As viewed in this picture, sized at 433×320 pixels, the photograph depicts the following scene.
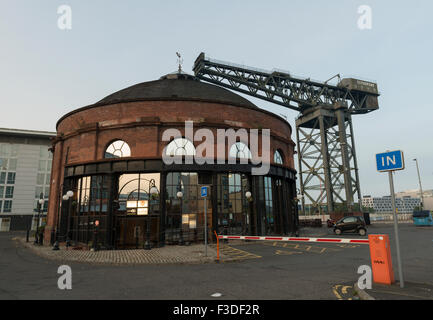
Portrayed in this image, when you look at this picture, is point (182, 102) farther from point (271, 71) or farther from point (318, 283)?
point (271, 71)

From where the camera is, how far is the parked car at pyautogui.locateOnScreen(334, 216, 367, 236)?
2384 centimetres

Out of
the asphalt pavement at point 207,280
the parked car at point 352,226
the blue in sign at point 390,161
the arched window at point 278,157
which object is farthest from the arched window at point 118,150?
the parked car at point 352,226

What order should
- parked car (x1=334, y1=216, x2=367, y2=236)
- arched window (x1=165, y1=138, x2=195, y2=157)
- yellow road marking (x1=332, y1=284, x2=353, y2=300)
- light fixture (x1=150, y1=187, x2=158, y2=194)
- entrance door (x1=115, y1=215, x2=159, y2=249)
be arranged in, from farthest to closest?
parked car (x1=334, y1=216, x2=367, y2=236) → arched window (x1=165, y1=138, x2=195, y2=157) → light fixture (x1=150, y1=187, x2=158, y2=194) → entrance door (x1=115, y1=215, x2=159, y2=249) → yellow road marking (x1=332, y1=284, x2=353, y2=300)

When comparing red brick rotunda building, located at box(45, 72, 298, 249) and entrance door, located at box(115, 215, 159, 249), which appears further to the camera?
red brick rotunda building, located at box(45, 72, 298, 249)

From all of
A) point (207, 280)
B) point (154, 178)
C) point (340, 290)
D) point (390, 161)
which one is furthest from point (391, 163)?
point (154, 178)

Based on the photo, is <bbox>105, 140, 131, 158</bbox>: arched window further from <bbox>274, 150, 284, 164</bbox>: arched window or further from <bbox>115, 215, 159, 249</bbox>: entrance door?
<bbox>274, 150, 284, 164</bbox>: arched window

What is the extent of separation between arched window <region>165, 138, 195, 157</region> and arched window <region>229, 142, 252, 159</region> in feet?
10.6

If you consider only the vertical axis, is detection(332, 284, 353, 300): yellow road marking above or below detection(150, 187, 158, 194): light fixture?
below

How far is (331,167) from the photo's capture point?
171ft

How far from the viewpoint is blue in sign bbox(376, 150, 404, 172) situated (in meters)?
6.88

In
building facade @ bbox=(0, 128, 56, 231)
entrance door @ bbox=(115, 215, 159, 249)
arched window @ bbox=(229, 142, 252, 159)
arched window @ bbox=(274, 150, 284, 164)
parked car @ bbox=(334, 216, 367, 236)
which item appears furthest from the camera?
building facade @ bbox=(0, 128, 56, 231)

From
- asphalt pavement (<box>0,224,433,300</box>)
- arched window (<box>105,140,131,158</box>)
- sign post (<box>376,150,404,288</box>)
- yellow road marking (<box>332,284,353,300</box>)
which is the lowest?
asphalt pavement (<box>0,224,433,300</box>)

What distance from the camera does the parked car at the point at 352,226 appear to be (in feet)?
78.2

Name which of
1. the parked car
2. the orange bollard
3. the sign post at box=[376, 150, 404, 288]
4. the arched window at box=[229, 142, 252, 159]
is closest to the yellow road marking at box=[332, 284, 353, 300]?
the orange bollard
